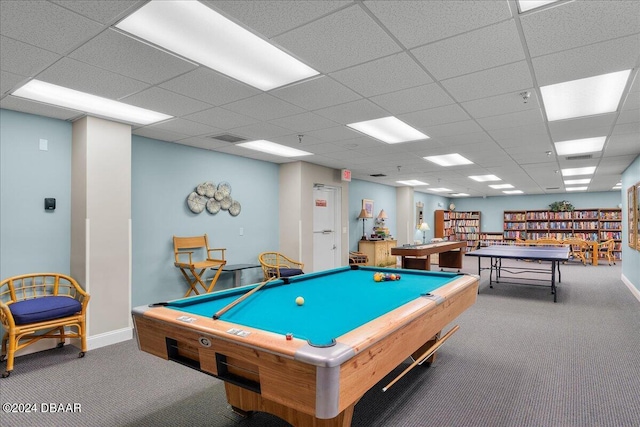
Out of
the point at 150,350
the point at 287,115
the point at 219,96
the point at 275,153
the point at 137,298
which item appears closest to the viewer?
the point at 150,350

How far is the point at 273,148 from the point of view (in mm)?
5344

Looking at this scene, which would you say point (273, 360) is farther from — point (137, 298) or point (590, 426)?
point (137, 298)

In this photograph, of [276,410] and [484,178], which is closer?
[276,410]

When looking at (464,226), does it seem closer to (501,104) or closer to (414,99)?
Result: (501,104)

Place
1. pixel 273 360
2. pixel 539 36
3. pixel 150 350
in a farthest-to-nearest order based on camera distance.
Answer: pixel 539 36, pixel 150 350, pixel 273 360

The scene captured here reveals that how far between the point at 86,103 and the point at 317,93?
7.38 ft

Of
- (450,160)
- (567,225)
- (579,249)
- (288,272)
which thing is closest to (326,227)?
(288,272)

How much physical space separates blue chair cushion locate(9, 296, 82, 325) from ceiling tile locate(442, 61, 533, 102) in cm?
387

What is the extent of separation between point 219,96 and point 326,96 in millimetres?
968

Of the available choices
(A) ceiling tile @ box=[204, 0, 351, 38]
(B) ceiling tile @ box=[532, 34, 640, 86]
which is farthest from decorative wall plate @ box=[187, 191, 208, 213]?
(B) ceiling tile @ box=[532, 34, 640, 86]

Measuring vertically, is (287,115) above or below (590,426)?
above

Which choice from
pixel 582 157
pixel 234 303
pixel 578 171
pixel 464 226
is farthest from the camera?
pixel 464 226

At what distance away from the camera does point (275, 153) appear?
18.4 ft

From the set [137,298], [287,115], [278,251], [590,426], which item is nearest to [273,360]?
[590,426]
